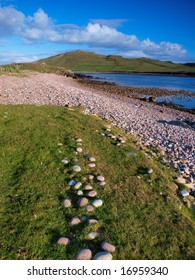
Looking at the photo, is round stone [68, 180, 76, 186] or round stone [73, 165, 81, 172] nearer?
round stone [68, 180, 76, 186]

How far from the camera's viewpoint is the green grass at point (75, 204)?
575 cm

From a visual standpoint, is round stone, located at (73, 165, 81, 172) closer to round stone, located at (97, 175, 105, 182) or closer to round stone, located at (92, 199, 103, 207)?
round stone, located at (97, 175, 105, 182)

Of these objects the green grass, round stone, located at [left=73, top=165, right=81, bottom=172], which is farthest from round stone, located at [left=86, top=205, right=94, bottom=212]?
round stone, located at [left=73, top=165, right=81, bottom=172]

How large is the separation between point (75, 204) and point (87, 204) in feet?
1.08

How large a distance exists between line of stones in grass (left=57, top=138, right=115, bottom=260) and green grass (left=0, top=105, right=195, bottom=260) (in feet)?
0.38

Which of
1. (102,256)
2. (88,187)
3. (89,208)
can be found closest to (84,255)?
(102,256)

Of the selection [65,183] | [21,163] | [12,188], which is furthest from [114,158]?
[12,188]

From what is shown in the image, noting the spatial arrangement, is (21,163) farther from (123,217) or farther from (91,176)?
(123,217)

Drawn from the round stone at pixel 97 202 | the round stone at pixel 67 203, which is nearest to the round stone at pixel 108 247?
the round stone at pixel 97 202

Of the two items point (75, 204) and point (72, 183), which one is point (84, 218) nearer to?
point (75, 204)

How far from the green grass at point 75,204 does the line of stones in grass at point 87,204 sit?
4.6 inches

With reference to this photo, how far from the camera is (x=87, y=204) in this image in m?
7.11

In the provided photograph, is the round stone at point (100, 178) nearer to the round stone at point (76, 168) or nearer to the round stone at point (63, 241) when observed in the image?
the round stone at point (76, 168)

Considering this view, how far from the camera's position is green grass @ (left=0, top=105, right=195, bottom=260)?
18.9 ft
